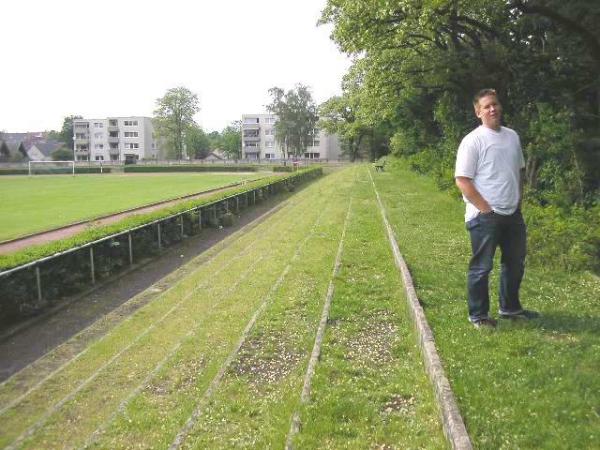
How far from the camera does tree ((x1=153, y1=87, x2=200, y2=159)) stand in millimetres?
103312

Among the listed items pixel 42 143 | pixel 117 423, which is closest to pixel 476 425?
pixel 117 423

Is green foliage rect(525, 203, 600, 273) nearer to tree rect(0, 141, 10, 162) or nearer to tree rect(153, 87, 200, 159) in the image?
tree rect(153, 87, 200, 159)

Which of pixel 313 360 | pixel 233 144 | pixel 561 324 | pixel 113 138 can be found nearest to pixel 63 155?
pixel 113 138

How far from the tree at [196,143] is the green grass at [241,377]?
102 meters

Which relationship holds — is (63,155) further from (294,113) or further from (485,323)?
(485,323)

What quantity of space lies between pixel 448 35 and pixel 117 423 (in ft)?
64.1

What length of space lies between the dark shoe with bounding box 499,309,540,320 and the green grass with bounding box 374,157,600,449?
11 cm

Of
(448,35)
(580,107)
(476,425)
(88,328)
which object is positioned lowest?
(88,328)

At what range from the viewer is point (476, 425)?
144 inches

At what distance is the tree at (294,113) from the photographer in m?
103

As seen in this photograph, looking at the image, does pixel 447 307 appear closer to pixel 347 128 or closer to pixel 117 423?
pixel 117 423

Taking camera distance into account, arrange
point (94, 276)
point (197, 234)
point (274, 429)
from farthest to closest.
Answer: point (197, 234), point (94, 276), point (274, 429)

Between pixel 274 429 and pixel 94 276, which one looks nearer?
pixel 274 429

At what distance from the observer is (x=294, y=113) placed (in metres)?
103
